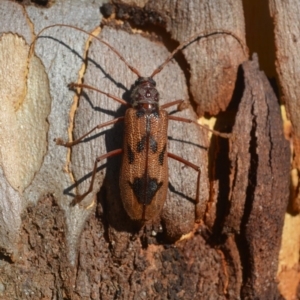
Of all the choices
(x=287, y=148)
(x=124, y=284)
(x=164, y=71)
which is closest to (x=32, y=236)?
(x=124, y=284)

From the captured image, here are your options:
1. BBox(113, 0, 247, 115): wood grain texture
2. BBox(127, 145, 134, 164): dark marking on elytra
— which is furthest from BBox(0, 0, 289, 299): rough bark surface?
BBox(127, 145, 134, 164): dark marking on elytra

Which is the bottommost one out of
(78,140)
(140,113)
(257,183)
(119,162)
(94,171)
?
(257,183)

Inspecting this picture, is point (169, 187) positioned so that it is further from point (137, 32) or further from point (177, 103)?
point (137, 32)

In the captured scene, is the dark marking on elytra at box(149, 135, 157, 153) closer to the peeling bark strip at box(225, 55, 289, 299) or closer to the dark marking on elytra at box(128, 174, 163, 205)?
the dark marking on elytra at box(128, 174, 163, 205)

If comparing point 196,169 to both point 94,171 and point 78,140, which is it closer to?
point 94,171

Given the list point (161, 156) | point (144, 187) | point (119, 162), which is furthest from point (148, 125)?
point (144, 187)

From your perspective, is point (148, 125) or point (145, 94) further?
point (148, 125)

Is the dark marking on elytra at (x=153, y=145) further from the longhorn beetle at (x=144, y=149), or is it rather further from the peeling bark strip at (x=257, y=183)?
the peeling bark strip at (x=257, y=183)
